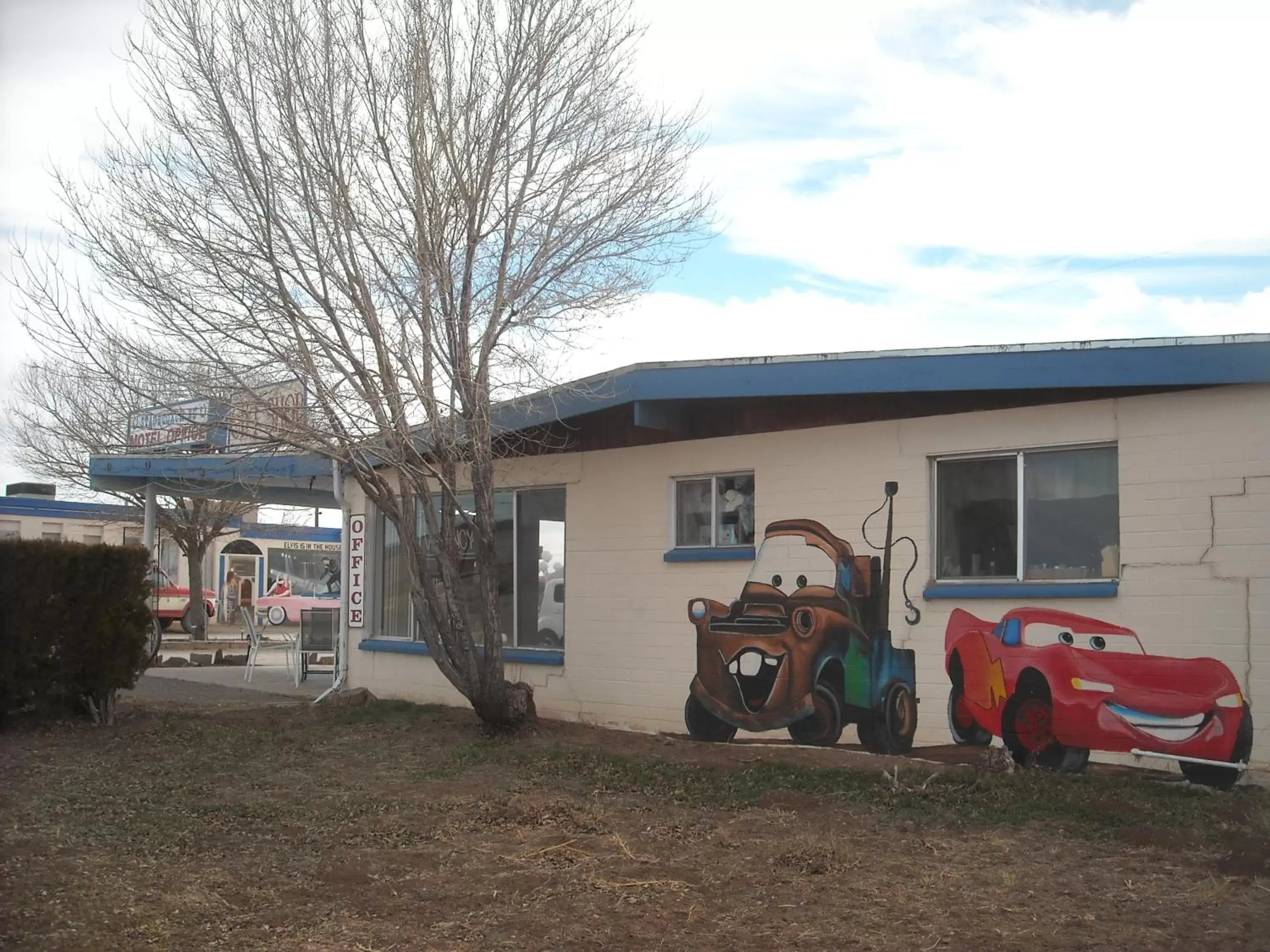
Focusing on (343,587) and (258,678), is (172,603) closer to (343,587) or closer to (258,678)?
(258,678)

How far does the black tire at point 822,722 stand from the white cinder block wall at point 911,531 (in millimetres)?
758

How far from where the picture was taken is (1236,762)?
7770mm

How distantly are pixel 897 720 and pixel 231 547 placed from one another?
36084 millimetres

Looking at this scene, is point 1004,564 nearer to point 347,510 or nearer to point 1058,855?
point 1058,855

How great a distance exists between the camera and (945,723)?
9.16 metres

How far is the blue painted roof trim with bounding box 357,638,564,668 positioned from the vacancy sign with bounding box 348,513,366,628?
0.78m

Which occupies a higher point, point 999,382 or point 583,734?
point 999,382

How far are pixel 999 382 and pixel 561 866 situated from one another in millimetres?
4646

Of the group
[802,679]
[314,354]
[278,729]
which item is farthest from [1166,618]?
[278,729]

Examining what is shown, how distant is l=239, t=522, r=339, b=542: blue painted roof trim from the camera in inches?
1655

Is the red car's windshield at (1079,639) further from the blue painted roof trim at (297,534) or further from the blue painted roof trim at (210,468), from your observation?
the blue painted roof trim at (297,534)

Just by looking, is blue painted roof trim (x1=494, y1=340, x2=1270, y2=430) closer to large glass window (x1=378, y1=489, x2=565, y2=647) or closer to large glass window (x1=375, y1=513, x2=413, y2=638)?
large glass window (x1=378, y1=489, x2=565, y2=647)

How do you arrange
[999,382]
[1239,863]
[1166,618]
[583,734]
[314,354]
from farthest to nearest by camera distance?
[583,734] → [314,354] → [999,382] → [1166,618] → [1239,863]

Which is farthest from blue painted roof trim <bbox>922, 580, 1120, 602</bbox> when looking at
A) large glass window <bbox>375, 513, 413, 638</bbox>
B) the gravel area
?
the gravel area
